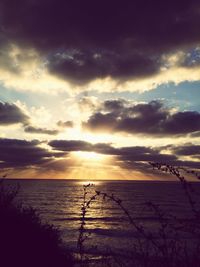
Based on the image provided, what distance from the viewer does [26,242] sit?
1003cm

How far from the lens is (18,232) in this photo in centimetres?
1029

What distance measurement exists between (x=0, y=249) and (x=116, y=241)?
27.5 m

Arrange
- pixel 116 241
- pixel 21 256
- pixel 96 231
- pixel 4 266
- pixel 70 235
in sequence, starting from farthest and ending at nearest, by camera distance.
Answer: pixel 96 231 < pixel 70 235 < pixel 116 241 < pixel 21 256 < pixel 4 266

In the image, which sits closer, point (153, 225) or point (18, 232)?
point (18, 232)

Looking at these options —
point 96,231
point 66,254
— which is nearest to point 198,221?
point 66,254

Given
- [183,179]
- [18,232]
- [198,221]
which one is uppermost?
[183,179]

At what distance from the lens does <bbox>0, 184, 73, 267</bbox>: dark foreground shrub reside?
9164 millimetres

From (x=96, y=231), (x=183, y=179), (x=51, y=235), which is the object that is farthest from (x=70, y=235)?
(x=183, y=179)

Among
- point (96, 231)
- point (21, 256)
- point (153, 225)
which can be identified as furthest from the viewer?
point (153, 225)

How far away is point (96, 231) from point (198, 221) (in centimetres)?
4179

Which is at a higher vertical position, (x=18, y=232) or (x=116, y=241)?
(x=18, y=232)

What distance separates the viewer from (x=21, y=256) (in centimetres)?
925

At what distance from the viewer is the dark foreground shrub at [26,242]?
916cm

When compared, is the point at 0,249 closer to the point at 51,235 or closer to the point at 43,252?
the point at 43,252
